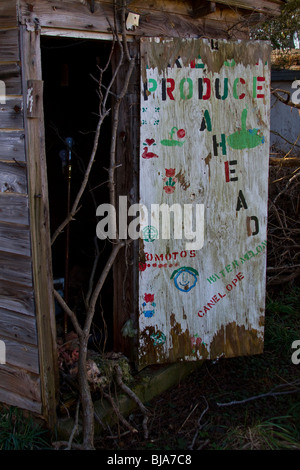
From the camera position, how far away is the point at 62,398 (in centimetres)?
360

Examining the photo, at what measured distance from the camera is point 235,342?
13.8 ft

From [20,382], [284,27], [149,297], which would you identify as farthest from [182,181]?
[284,27]

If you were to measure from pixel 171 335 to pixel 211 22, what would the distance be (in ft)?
8.81

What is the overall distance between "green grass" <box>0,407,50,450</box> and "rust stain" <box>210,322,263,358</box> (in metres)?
1.58

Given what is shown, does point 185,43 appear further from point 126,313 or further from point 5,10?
point 126,313

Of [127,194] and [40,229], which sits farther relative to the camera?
[127,194]

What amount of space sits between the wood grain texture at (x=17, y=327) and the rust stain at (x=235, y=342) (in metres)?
1.60

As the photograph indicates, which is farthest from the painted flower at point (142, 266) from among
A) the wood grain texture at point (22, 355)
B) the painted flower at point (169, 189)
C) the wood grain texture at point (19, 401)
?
the wood grain texture at point (19, 401)

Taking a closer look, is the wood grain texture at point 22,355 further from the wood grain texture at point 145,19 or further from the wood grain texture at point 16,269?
the wood grain texture at point 145,19

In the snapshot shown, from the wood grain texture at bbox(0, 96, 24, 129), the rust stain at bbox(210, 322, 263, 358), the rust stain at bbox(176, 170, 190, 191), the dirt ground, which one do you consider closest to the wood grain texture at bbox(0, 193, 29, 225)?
the wood grain texture at bbox(0, 96, 24, 129)

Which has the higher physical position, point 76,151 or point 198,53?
point 198,53

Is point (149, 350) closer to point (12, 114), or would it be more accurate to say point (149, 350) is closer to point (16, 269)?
point (16, 269)

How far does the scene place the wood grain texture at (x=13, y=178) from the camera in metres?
3.19

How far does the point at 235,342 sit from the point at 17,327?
1.90 meters
